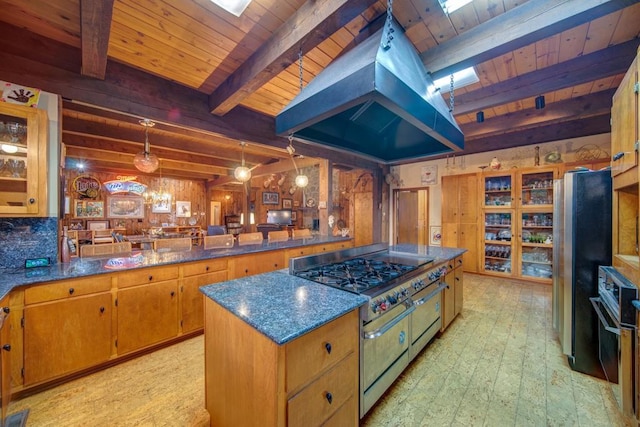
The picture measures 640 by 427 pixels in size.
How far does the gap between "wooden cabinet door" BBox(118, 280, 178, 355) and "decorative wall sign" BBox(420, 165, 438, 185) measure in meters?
5.42

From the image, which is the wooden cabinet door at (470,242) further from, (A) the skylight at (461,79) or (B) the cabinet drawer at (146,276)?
(B) the cabinet drawer at (146,276)

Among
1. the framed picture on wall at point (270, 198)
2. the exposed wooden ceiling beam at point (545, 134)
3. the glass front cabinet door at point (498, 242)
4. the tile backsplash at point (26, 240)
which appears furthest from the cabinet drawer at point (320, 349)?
the framed picture on wall at point (270, 198)

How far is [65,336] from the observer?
6.04ft

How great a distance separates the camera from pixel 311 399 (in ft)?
3.57

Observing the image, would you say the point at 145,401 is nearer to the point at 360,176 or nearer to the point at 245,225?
the point at 360,176

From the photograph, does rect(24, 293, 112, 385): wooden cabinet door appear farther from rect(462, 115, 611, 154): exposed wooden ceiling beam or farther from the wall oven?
rect(462, 115, 611, 154): exposed wooden ceiling beam

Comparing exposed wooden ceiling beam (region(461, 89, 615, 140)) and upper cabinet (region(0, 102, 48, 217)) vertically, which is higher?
exposed wooden ceiling beam (region(461, 89, 615, 140))

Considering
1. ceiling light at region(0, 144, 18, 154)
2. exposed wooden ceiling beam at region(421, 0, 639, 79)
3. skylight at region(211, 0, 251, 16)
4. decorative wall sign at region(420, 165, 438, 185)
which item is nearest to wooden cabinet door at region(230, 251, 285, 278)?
ceiling light at region(0, 144, 18, 154)

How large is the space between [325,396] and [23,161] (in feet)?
8.76

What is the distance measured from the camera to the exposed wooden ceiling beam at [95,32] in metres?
1.36

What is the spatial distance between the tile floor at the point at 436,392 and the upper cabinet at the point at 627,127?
5.12 feet

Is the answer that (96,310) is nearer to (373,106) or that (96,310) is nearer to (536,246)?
(373,106)

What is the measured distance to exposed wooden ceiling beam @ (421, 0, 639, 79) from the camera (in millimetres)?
1455

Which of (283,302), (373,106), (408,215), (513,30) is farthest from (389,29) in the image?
(408,215)
